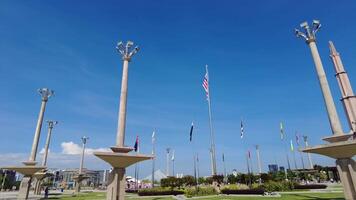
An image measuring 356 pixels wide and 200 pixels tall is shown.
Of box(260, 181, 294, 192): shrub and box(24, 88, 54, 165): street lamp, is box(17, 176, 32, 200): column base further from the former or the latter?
box(260, 181, 294, 192): shrub

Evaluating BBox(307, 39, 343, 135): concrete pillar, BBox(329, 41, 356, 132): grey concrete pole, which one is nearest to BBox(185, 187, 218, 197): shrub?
BBox(329, 41, 356, 132): grey concrete pole

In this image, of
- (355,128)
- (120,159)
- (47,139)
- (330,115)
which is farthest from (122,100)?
(47,139)

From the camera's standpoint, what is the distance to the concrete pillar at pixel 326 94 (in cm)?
1708

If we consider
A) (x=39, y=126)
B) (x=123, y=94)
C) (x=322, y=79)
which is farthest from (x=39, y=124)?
(x=322, y=79)

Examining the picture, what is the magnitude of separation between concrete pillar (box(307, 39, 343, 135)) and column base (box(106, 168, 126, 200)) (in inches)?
610

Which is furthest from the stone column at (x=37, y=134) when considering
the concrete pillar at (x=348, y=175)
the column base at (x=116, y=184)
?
the concrete pillar at (x=348, y=175)

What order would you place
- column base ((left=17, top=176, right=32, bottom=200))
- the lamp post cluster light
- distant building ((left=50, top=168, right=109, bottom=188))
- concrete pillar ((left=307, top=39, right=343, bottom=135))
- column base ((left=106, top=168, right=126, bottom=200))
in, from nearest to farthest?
the lamp post cluster light
concrete pillar ((left=307, top=39, right=343, bottom=135))
column base ((left=106, top=168, right=126, bottom=200))
column base ((left=17, top=176, right=32, bottom=200))
distant building ((left=50, top=168, right=109, bottom=188))

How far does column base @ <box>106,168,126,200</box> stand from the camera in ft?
57.9

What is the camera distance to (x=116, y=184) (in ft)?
58.9

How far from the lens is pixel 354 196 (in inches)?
596

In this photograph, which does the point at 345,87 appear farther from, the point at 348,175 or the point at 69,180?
the point at 69,180

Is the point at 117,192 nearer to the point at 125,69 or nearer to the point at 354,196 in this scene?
the point at 125,69

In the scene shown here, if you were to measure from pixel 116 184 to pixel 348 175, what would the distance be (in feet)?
51.3

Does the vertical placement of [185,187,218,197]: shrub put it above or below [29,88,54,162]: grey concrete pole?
below
